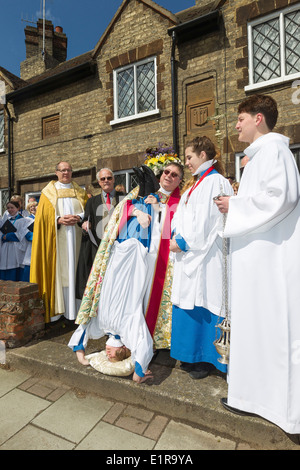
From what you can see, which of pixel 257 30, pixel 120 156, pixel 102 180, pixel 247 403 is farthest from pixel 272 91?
pixel 247 403

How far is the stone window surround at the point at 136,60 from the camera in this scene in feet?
25.8

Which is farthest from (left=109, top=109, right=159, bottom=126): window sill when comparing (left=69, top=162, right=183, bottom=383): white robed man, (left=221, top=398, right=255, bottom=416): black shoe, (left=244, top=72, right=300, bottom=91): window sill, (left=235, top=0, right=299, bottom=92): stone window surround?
(left=221, top=398, right=255, bottom=416): black shoe

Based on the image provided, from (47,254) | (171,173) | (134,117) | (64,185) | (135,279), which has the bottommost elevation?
(135,279)

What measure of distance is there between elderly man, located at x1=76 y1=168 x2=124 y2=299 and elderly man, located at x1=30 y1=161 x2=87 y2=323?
0.16 meters

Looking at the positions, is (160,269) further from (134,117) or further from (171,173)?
(134,117)

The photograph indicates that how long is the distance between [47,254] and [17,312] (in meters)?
0.87

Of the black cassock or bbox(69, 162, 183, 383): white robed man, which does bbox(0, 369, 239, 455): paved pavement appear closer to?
bbox(69, 162, 183, 383): white robed man

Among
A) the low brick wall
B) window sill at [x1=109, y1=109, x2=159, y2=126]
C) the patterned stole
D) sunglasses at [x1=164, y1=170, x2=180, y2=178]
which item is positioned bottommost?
the low brick wall

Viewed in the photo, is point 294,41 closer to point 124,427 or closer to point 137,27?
point 137,27

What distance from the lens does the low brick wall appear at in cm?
332

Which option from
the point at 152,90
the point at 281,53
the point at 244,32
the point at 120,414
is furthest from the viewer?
the point at 152,90

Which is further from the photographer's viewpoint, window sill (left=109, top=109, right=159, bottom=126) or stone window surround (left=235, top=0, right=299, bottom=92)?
window sill (left=109, top=109, right=159, bottom=126)

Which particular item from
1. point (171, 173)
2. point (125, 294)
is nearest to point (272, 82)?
point (171, 173)

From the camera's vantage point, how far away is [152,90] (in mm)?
8234
